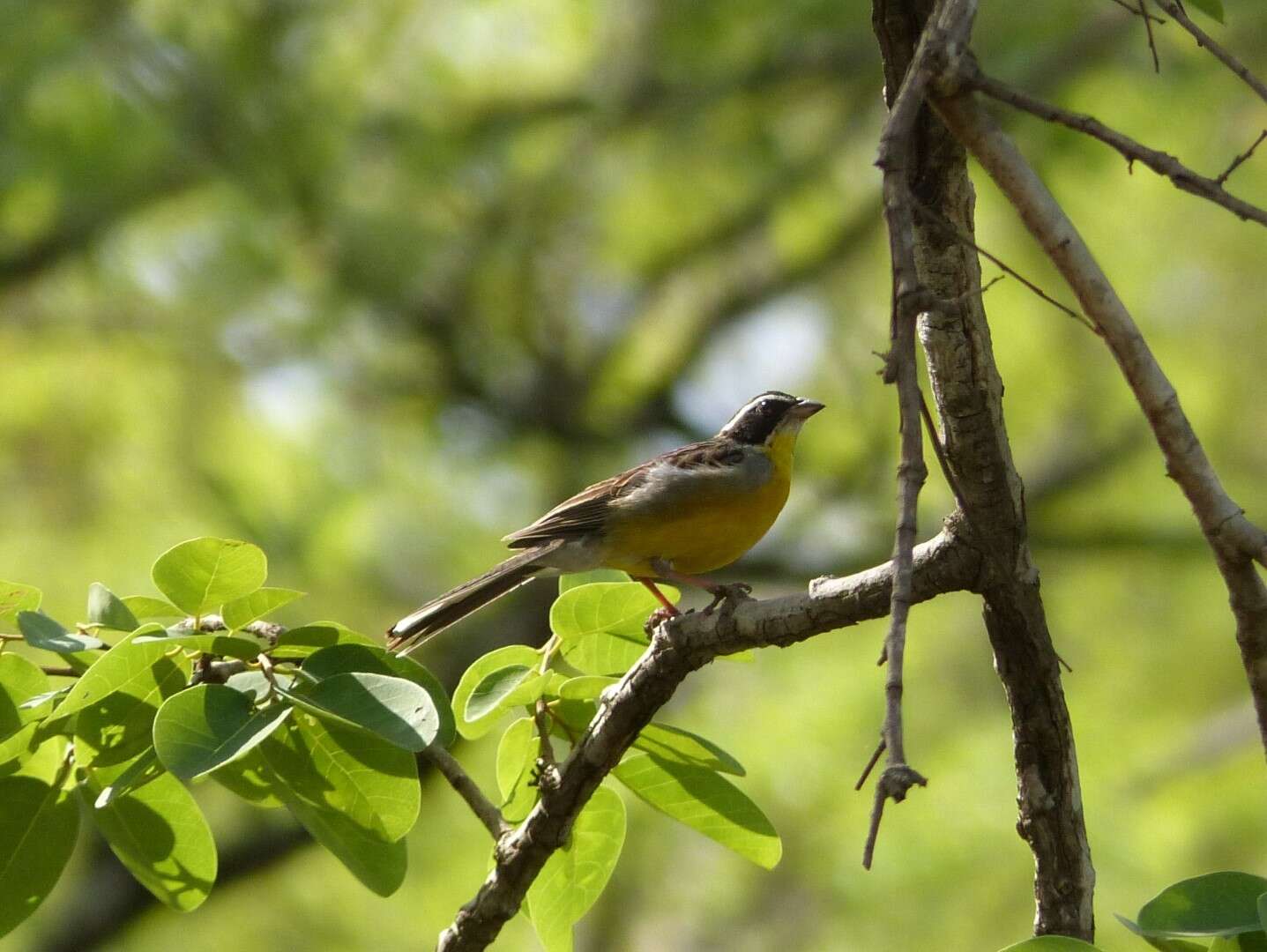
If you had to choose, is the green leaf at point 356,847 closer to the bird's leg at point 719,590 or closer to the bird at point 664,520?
the bird's leg at point 719,590

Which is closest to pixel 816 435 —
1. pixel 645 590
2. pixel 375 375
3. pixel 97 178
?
pixel 375 375

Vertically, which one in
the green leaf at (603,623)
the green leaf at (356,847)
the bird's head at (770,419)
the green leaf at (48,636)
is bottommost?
the green leaf at (356,847)

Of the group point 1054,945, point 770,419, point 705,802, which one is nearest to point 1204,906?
point 1054,945

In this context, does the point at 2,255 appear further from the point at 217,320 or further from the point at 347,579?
the point at 347,579

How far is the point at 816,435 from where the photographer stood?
1069 centimetres

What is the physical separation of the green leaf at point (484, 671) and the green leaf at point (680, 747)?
0.95 ft

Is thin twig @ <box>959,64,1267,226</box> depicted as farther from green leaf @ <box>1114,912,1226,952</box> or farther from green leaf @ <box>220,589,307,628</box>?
green leaf @ <box>220,589,307,628</box>

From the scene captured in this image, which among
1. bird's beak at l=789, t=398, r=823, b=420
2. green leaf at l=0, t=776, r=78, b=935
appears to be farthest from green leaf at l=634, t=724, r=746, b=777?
bird's beak at l=789, t=398, r=823, b=420

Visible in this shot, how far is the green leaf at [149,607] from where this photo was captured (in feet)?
8.25

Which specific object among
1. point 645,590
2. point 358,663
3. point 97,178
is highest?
point 97,178

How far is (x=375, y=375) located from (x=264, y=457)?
5.17ft

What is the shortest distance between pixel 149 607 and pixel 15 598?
23 cm

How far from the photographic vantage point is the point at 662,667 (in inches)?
109

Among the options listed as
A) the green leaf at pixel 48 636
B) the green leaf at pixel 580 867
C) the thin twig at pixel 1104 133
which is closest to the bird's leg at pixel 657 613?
the green leaf at pixel 580 867
